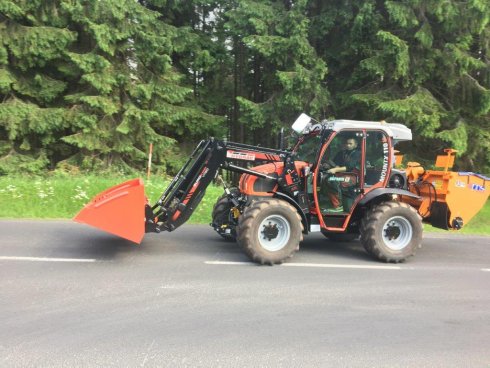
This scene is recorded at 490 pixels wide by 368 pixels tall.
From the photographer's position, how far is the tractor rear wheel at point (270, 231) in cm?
629

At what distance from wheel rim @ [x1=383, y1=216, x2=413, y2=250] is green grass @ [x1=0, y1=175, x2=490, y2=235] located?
3404 mm

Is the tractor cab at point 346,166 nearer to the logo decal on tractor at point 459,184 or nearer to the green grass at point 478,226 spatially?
the logo decal on tractor at point 459,184

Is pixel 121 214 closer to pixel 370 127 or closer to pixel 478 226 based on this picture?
pixel 370 127

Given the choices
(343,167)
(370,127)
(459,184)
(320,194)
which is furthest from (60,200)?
(459,184)

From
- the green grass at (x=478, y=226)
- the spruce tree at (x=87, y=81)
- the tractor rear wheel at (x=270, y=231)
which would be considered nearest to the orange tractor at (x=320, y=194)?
the tractor rear wheel at (x=270, y=231)

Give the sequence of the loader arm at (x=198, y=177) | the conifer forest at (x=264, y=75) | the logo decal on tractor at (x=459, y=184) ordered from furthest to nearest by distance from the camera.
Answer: the conifer forest at (x=264, y=75) → the logo decal on tractor at (x=459, y=184) → the loader arm at (x=198, y=177)

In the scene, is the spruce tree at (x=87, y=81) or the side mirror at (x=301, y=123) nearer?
the side mirror at (x=301, y=123)

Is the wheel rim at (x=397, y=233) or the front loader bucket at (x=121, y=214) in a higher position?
the front loader bucket at (x=121, y=214)

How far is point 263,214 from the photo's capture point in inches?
250

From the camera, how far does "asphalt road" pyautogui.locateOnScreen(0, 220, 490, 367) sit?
3754 mm

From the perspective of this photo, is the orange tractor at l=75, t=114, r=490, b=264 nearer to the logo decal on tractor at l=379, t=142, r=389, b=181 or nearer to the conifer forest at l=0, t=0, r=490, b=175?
the logo decal on tractor at l=379, t=142, r=389, b=181

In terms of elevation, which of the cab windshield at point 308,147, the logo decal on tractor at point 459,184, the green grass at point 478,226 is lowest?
the green grass at point 478,226

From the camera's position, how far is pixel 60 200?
34.7 feet

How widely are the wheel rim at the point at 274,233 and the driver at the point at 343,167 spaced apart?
3.49 ft
